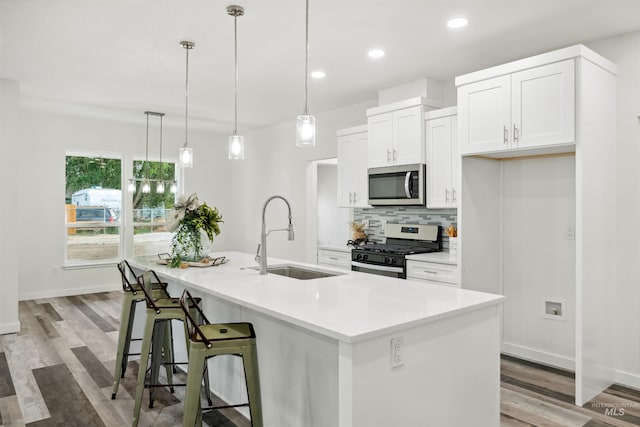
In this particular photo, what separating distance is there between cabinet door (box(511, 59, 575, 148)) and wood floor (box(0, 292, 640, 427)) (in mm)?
1772

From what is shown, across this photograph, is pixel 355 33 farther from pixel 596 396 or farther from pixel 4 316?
pixel 4 316

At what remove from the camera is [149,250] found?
727 cm

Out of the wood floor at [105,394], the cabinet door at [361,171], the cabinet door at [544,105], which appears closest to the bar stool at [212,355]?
the wood floor at [105,394]

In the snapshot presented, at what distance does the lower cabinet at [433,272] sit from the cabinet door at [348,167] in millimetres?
1343

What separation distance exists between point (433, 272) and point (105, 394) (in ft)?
8.98

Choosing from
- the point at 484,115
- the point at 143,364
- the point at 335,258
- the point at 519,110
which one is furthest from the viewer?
the point at 335,258

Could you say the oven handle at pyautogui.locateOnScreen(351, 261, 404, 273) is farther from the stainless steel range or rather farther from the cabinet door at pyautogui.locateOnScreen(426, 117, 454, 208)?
the cabinet door at pyautogui.locateOnScreen(426, 117, 454, 208)

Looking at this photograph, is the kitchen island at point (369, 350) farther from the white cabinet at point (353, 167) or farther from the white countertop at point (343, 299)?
the white cabinet at point (353, 167)

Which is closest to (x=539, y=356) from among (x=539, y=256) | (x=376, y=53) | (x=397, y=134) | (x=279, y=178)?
(x=539, y=256)

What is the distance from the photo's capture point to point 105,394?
3.12 m

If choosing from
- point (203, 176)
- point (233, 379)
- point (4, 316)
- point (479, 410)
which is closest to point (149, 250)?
point (203, 176)

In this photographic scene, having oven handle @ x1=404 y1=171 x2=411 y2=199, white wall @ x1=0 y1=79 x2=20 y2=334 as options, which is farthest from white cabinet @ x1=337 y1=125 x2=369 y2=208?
white wall @ x1=0 y1=79 x2=20 y2=334

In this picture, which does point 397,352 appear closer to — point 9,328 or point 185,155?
point 185,155

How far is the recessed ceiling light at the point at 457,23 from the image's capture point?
123 inches
